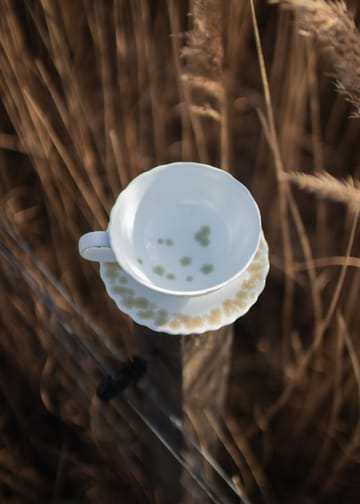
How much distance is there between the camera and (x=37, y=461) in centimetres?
121

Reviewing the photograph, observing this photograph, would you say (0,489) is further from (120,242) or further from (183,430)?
(120,242)

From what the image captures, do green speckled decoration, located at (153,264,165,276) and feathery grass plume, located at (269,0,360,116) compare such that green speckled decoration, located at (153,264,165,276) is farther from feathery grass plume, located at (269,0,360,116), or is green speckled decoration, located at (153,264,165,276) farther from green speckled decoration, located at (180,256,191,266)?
feathery grass plume, located at (269,0,360,116)

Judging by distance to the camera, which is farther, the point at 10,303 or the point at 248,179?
the point at 248,179

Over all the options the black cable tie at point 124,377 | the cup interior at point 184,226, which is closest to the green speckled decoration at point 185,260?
the cup interior at point 184,226

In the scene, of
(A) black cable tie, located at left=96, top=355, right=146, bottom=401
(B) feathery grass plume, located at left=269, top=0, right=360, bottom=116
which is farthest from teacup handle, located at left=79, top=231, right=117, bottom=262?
(B) feathery grass plume, located at left=269, top=0, right=360, bottom=116

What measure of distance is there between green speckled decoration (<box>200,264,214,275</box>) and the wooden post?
0.06 metres

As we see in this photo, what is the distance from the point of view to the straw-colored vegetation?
102 cm

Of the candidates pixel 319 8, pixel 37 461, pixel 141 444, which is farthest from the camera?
pixel 37 461

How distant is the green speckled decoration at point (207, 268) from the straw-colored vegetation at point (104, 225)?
0.98 feet

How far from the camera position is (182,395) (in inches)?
25.4

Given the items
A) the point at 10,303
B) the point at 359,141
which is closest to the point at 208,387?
the point at 10,303

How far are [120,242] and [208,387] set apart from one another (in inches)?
9.6

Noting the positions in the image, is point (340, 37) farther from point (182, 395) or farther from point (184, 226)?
point (182, 395)

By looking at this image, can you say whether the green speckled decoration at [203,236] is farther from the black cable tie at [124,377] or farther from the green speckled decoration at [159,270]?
the black cable tie at [124,377]
